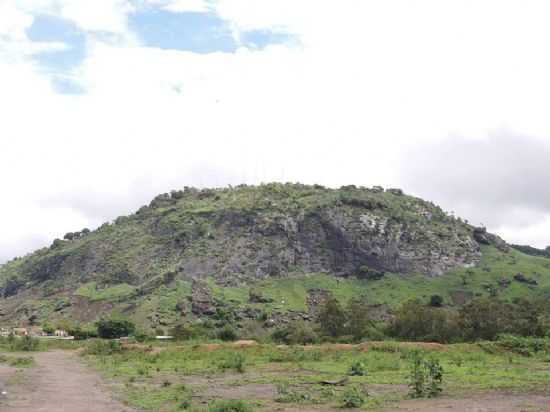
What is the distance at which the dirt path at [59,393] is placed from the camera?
32.2 meters

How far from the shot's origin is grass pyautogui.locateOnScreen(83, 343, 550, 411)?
34156 mm

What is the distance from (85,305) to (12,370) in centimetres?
12073

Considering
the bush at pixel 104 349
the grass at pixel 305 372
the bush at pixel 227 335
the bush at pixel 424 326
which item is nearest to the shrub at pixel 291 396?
the grass at pixel 305 372

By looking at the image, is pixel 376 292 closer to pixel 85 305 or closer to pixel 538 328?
pixel 85 305

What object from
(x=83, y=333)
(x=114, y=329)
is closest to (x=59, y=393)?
(x=114, y=329)

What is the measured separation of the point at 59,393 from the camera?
A: 39188mm

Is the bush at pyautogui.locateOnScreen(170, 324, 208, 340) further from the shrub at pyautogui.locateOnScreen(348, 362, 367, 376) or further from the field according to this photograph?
the shrub at pyautogui.locateOnScreen(348, 362, 367, 376)

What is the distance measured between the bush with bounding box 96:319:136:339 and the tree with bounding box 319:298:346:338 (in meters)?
37.9

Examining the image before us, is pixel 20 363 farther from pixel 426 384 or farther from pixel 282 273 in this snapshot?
pixel 282 273

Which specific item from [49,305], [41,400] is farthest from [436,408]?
[49,305]

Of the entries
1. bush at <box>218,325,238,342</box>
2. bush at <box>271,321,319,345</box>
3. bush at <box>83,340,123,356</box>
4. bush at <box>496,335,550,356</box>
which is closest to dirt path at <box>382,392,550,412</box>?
bush at <box>496,335,550,356</box>

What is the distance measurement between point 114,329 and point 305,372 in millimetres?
79608

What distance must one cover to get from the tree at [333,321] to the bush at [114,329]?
3792cm

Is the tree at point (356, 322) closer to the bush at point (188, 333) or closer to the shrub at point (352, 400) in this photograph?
the bush at point (188, 333)
